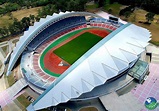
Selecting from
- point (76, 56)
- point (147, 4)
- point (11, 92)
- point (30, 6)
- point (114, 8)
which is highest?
point (147, 4)

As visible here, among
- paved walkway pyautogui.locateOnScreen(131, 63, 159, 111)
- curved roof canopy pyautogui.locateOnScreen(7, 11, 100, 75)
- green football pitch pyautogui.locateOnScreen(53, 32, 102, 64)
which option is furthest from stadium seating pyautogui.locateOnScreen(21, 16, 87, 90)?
paved walkway pyautogui.locateOnScreen(131, 63, 159, 111)

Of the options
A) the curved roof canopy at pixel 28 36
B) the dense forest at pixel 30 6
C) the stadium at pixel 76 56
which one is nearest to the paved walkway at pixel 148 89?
the stadium at pixel 76 56

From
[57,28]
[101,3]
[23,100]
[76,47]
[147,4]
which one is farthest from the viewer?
[101,3]

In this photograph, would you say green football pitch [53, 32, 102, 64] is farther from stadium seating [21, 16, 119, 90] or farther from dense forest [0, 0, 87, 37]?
dense forest [0, 0, 87, 37]

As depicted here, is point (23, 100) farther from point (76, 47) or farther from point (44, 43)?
point (76, 47)

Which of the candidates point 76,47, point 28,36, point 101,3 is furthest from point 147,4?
point 28,36

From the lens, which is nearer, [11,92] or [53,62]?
[11,92]

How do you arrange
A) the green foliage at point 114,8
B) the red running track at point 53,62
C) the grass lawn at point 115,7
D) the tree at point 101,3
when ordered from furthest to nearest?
1. the tree at point 101,3
2. the green foliage at point 114,8
3. the grass lawn at point 115,7
4. the red running track at point 53,62

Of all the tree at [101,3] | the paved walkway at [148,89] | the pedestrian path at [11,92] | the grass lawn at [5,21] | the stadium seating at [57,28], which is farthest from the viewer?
the tree at [101,3]

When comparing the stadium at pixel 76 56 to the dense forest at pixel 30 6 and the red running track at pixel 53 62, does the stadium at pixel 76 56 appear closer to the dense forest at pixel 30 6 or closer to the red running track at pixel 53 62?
the red running track at pixel 53 62
